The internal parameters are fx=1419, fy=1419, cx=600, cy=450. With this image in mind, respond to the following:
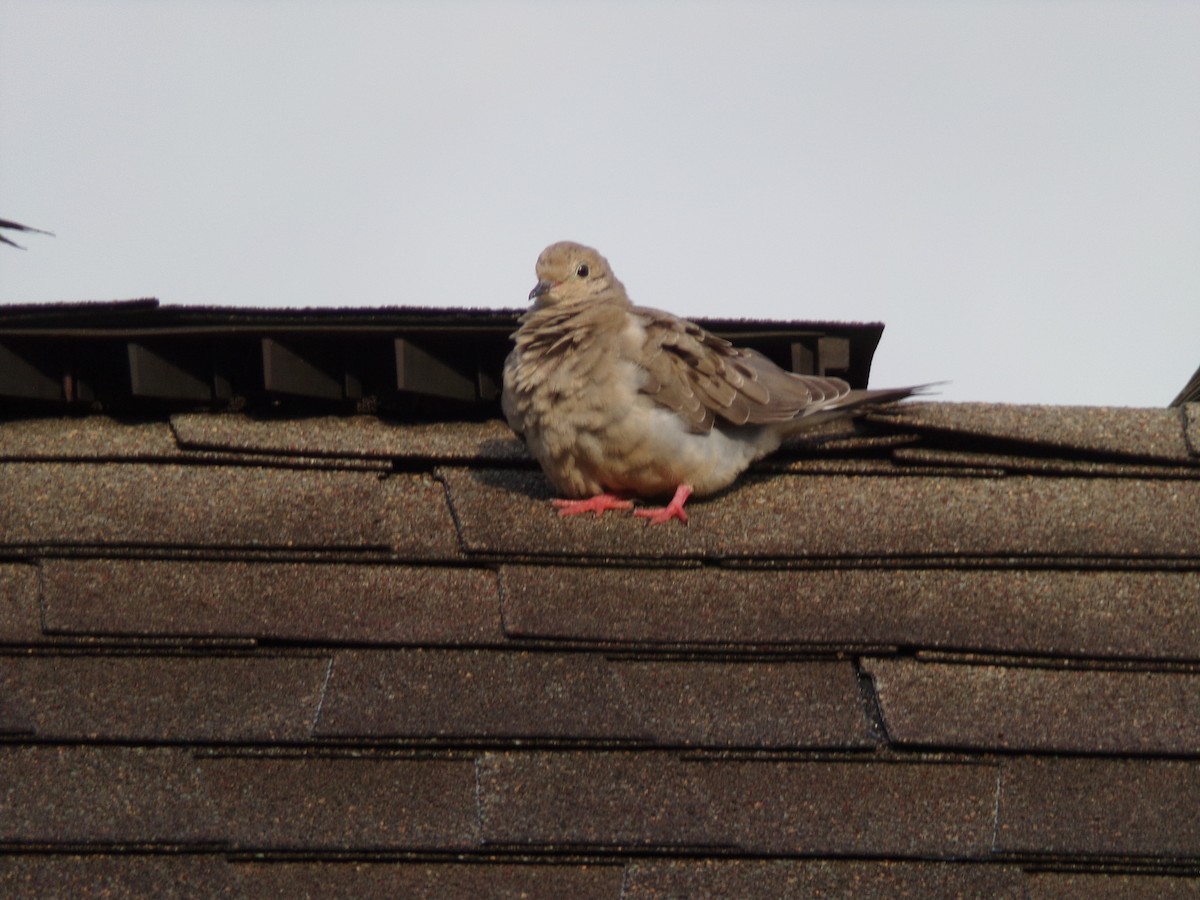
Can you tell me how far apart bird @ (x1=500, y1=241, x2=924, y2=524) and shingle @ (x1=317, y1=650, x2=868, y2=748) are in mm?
610

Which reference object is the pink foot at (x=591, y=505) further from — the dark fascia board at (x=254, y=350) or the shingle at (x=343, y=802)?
the shingle at (x=343, y=802)

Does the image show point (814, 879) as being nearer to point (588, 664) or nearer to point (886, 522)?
point (588, 664)

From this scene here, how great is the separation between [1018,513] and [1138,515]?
22 centimetres

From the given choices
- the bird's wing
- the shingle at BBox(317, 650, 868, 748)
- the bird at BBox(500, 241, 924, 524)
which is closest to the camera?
the shingle at BBox(317, 650, 868, 748)

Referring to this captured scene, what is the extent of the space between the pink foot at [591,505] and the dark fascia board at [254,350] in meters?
0.44

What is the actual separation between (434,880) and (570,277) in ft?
5.96

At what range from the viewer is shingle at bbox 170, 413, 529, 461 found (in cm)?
302

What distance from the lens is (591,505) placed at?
115 inches

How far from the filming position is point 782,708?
233cm

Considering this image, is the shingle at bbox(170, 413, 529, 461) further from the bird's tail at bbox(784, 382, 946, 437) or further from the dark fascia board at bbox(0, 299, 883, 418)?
the bird's tail at bbox(784, 382, 946, 437)

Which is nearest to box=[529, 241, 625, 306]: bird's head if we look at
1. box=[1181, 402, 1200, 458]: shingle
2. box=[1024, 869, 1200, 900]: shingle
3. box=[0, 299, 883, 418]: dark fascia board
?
box=[0, 299, 883, 418]: dark fascia board

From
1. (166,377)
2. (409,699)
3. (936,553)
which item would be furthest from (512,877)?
(166,377)

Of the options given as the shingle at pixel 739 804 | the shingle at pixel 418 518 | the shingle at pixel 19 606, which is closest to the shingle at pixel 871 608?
the shingle at pixel 418 518

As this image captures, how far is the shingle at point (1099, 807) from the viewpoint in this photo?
6.90 ft
